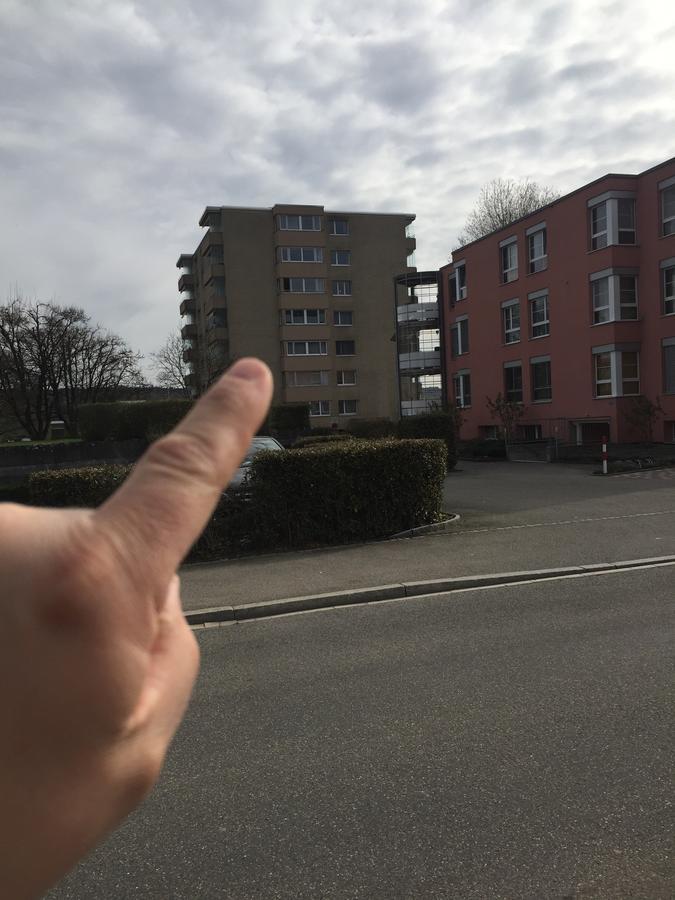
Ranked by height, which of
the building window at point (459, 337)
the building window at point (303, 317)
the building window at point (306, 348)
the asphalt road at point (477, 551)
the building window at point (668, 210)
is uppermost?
the building window at point (303, 317)

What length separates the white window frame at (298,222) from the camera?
207ft

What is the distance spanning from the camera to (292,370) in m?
63.3

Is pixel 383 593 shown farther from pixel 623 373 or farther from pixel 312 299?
pixel 312 299

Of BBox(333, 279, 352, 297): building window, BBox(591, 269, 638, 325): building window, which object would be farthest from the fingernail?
BBox(333, 279, 352, 297): building window

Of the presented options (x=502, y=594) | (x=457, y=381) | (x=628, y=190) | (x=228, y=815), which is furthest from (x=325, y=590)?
(x=457, y=381)

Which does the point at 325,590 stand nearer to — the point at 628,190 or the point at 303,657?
the point at 303,657

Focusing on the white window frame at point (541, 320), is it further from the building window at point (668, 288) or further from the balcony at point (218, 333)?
the balcony at point (218, 333)

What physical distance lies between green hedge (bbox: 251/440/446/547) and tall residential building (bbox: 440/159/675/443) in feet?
66.3

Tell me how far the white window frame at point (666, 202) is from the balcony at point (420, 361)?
731 inches

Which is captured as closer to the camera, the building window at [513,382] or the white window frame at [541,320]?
the white window frame at [541,320]

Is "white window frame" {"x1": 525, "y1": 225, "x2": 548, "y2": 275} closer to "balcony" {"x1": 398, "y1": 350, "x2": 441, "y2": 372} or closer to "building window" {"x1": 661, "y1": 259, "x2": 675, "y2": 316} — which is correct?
"building window" {"x1": 661, "y1": 259, "x2": 675, "y2": 316}

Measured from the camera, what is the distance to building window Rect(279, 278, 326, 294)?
6378 cm

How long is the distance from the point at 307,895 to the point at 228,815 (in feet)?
2.52

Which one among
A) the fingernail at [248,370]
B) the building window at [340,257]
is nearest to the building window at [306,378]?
the building window at [340,257]
